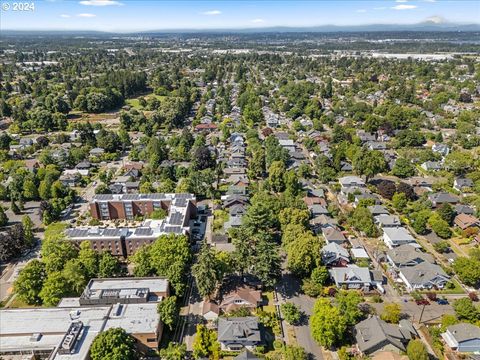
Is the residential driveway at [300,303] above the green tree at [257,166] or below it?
below

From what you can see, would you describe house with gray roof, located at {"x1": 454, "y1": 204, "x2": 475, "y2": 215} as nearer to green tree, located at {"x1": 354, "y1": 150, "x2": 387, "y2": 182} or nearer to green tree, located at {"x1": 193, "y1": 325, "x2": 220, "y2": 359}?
green tree, located at {"x1": 354, "y1": 150, "x2": 387, "y2": 182}

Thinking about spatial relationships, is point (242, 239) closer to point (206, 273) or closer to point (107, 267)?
point (206, 273)

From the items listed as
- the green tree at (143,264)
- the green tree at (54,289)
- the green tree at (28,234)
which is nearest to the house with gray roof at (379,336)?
the green tree at (143,264)

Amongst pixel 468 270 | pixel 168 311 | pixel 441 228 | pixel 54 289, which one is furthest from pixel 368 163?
pixel 54 289

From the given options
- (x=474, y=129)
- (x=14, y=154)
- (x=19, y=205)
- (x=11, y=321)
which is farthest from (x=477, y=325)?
(x=14, y=154)

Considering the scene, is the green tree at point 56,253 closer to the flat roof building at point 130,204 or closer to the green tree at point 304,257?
the flat roof building at point 130,204

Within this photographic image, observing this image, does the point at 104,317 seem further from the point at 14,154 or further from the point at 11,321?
the point at 14,154
